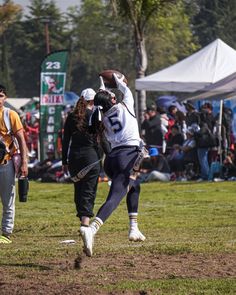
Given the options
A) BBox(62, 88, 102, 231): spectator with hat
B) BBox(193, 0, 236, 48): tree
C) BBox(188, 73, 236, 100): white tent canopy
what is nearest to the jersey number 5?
BBox(62, 88, 102, 231): spectator with hat

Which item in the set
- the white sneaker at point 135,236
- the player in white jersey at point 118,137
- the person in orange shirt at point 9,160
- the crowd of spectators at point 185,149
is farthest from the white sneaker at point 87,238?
the crowd of spectators at point 185,149

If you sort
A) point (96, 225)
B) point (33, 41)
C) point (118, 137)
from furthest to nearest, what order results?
1. point (33, 41)
2. point (118, 137)
3. point (96, 225)

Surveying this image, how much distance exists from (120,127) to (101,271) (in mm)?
2078

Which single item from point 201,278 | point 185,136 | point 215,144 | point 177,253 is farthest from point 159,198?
point 201,278

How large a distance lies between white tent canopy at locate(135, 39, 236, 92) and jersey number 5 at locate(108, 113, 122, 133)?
17.8 metres

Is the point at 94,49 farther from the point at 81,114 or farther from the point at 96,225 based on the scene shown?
the point at 96,225

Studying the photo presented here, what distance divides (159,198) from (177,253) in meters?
9.35

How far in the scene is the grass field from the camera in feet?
27.5

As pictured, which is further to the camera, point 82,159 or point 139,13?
point 139,13

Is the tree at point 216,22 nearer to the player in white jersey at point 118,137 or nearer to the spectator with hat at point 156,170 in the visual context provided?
the spectator with hat at point 156,170

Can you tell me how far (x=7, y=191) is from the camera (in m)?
11.9

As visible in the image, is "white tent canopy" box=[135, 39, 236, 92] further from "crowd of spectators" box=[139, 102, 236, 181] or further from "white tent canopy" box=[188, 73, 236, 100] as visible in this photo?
"white tent canopy" box=[188, 73, 236, 100]

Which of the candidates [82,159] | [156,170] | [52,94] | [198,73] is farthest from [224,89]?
[82,159]

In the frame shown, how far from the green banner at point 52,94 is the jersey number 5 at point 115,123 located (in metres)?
20.2
